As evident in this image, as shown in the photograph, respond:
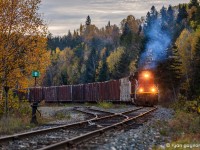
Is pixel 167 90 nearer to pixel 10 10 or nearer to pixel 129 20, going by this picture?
pixel 10 10

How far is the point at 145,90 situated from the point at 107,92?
13028 millimetres

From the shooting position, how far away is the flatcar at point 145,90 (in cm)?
2980

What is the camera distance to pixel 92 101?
47125 mm

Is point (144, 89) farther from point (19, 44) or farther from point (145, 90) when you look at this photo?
point (19, 44)

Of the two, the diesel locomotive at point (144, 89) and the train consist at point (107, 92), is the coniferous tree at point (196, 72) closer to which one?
the train consist at point (107, 92)

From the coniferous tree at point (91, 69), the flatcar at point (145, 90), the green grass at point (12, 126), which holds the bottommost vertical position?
the green grass at point (12, 126)

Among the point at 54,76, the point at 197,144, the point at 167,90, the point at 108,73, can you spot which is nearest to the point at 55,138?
the point at 197,144

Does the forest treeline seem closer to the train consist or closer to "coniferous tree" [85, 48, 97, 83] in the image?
"coniferous tree" [85, 48, 97, 83]

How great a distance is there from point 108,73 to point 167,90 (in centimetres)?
3178

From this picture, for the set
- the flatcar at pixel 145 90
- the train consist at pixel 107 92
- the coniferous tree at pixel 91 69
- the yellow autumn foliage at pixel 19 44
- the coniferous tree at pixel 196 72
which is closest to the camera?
the yellow autumn foliage at pixel 19 44

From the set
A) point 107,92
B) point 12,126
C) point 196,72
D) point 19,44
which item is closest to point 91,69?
point 196,72

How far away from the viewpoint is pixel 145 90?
98.5 ft

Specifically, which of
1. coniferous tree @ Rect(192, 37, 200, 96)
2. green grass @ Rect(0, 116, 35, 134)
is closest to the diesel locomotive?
green grass @ Rect(0, 116, 35, 134)

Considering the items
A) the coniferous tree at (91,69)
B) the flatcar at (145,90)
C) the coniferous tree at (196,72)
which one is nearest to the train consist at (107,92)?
the flatcar at (145,90)
